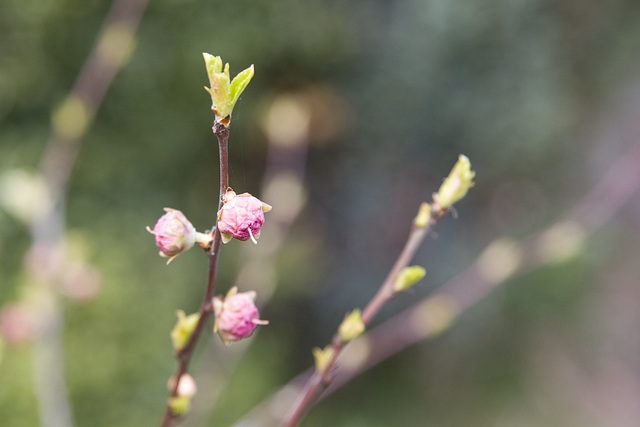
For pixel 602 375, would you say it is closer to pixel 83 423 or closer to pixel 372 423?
pixel 372 423

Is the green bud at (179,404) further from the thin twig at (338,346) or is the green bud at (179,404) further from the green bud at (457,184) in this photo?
the green bud at (457,184)

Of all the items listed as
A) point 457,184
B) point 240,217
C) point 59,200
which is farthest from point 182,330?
point 59,200

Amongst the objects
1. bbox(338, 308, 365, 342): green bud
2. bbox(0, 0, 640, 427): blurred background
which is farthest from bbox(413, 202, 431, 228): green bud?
bbox(0, 0, 640, 427): blurred background

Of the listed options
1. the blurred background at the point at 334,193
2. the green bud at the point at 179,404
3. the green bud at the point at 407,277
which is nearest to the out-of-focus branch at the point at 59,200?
the blurred background at the point at 334,193

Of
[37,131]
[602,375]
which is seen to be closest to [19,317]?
[37,131]

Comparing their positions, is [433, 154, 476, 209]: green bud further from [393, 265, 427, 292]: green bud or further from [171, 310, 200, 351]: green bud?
[171, 310, 200, 351]: green bud

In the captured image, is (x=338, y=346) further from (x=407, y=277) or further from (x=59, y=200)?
(x=59, y=200)
